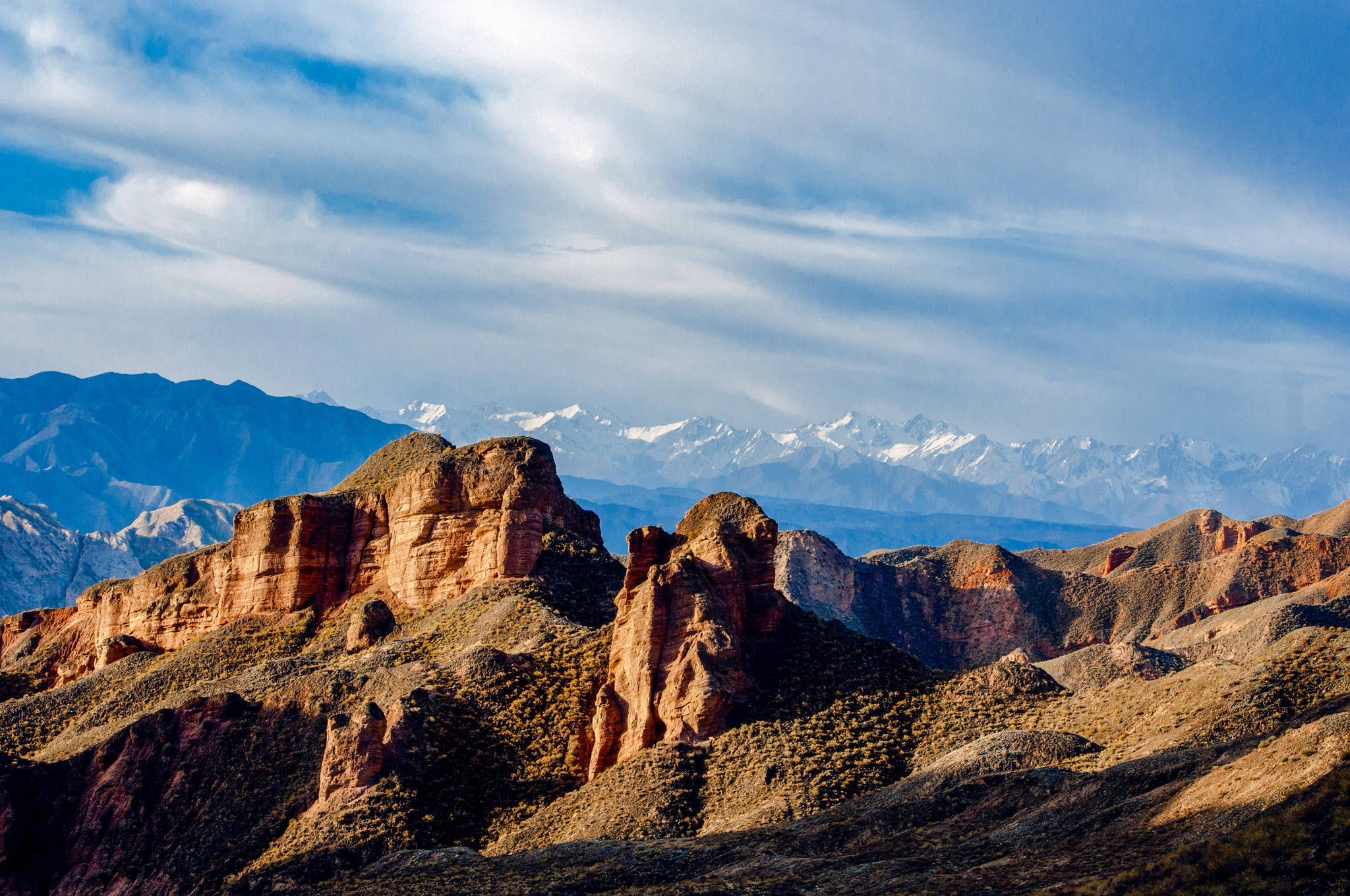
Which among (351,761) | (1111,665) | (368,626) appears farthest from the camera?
(1111,665)

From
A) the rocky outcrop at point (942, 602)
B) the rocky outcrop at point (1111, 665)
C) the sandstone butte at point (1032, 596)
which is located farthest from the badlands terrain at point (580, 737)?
the rocky outcrop at point (942, 602)

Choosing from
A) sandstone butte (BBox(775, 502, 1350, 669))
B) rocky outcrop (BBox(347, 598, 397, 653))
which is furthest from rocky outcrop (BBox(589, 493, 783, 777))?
sandstone butte (BBox(775, 502, 1350, 669))

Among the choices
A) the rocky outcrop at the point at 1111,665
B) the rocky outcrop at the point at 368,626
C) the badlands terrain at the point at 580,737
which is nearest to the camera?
the badlands terrain at the point at 580,737

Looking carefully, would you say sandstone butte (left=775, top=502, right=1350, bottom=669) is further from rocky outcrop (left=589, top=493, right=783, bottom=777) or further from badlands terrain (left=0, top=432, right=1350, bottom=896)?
rocky outcrop (left=589, top=493, right=783, bottom=777)

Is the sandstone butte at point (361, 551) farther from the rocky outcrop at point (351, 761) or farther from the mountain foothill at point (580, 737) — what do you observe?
the rocky outcrop at point (351, 761)

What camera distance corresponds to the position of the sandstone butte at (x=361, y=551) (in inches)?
3802

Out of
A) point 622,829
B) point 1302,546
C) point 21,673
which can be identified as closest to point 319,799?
point 622,829

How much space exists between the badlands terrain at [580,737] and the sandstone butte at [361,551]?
0.86 feet

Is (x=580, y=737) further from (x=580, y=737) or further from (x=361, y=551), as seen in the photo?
(x=361, y=551)

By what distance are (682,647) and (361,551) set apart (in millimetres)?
42373

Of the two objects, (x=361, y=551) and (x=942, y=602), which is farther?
(x=942, y=602)

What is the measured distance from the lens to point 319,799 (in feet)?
218

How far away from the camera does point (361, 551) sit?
104 metres

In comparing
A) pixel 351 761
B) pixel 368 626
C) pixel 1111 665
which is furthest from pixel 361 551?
pixel 1111 665
